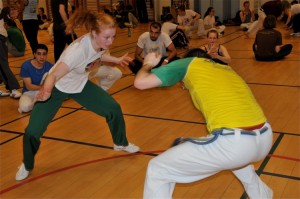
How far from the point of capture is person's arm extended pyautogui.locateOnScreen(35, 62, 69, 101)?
2966 millimetres

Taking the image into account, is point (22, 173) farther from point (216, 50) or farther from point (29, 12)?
point (29, 12)

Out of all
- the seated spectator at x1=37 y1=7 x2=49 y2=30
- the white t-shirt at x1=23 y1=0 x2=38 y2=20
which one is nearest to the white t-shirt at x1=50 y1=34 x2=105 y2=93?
the white t-shirt at x1=23 y1=0 x2=38 y2=20

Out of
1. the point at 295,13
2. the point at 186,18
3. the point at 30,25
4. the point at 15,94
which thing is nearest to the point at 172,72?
the point at 15,94

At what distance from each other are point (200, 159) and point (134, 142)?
2.32 metres

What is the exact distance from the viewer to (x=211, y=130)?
7.43ft

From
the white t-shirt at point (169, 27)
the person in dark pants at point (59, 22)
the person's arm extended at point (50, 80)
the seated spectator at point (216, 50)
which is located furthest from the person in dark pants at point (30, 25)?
the person's arm extended at point (50, 80)

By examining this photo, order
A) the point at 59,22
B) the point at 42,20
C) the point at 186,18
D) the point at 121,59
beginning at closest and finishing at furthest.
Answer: the point at 121,59 < the point at 59,22 < the point at 186,18 < the point at 42,20

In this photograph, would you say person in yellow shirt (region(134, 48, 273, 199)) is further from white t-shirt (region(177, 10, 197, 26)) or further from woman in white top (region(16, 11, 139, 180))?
white t-shirt (region(177, 10, 197, 26))

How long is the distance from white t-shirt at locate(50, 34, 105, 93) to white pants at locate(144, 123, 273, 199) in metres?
1.40

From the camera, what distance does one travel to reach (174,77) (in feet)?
7.55

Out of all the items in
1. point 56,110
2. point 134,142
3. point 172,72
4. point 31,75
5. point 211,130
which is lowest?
point 134,142

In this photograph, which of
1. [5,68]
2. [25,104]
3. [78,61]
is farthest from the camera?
[5,68]

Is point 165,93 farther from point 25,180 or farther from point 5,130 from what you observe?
point 25,180

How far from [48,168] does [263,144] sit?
2.40 metres
